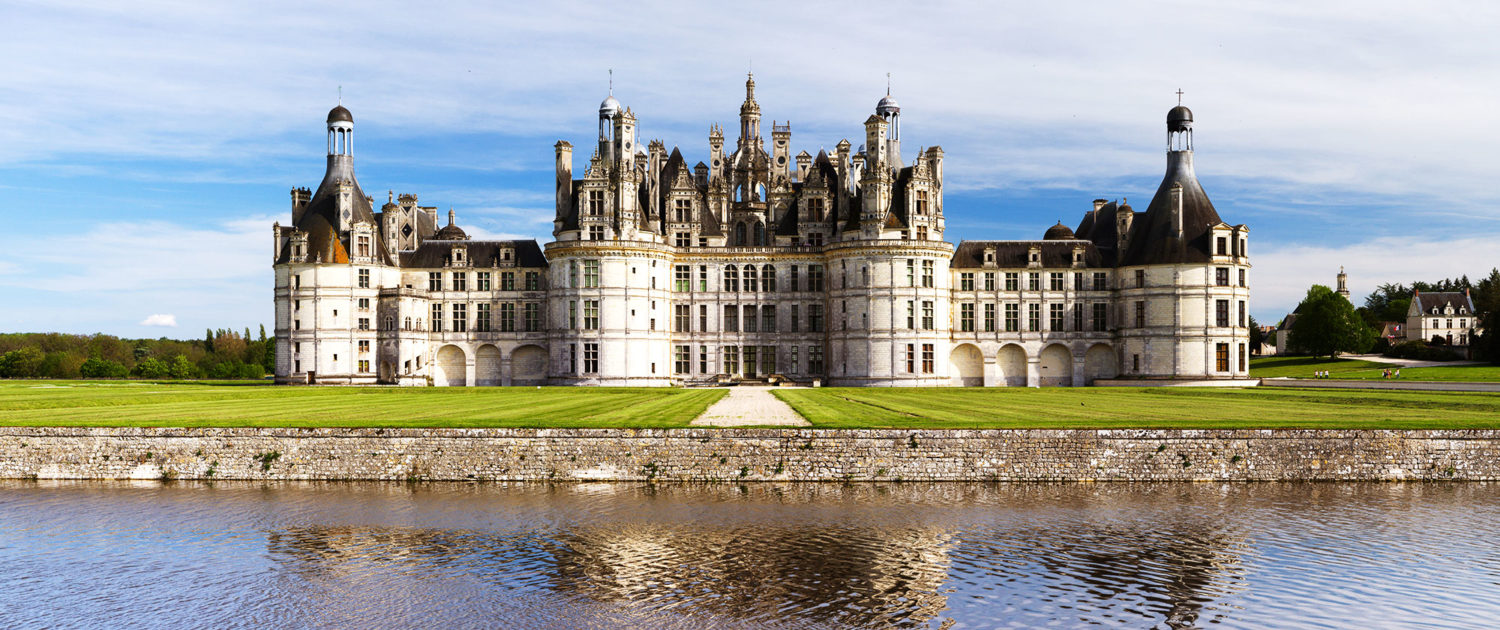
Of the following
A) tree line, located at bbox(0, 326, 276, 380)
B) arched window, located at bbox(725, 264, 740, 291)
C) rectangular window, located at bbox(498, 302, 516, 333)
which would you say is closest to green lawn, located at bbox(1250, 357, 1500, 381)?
arched window, located at bbox(725, 264, 740, 291)

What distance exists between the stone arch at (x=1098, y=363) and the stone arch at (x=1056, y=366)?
1.03m

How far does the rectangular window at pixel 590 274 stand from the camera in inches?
2881

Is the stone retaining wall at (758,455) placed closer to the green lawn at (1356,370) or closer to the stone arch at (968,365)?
the green lawn at (1356,370)

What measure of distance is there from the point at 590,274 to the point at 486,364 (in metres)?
11.4

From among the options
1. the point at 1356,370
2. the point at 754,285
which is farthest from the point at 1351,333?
the point at 754,285

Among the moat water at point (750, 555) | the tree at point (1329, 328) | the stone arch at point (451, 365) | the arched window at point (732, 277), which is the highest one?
the arched window at point (732, 277)

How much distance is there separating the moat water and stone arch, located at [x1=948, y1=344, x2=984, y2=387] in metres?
44.8

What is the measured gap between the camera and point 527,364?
79375mm

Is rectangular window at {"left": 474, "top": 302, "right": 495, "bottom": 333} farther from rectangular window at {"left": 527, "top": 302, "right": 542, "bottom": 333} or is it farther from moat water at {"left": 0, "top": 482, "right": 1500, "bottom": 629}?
moat water at {"left": 0, "top": 482, "right": 1500, "bottom": 629}

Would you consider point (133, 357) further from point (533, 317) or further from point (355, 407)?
point (355, 407)

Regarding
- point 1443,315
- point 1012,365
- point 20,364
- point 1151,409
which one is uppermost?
point 1443,315

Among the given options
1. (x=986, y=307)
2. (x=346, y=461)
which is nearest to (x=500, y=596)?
(x=346, y=461)

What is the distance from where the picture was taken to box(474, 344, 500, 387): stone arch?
79000 millimetres

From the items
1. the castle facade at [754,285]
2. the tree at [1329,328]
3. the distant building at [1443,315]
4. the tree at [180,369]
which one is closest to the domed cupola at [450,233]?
the castle facade at [754,285]
